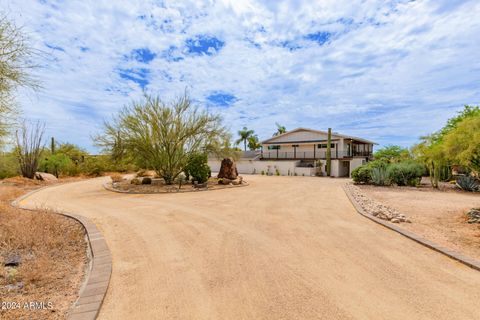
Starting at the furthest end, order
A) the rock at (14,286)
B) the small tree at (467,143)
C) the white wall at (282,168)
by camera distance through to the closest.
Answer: the white wall at (282,168)
the small tree at (467,143)
the rock at (14,286)

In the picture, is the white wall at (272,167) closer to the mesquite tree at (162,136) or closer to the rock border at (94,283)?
the mesquite tree at (162,136)

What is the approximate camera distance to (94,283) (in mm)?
3475

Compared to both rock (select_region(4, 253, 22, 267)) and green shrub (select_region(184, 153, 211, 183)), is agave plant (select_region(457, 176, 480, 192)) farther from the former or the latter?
rock (select_region(4, 253, 22, 267))

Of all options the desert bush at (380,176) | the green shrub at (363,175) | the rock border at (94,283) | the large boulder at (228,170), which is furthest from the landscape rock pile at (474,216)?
the large boulder at (228,170)

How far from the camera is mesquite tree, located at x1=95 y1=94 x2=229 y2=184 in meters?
15.5

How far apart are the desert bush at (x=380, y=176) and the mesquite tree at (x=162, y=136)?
10840 mm

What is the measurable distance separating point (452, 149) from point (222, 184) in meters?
12.4

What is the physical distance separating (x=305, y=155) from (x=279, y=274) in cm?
3152

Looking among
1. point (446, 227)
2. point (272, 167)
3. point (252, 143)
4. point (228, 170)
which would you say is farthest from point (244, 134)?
point (446, 227)

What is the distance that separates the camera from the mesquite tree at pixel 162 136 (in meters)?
15.5

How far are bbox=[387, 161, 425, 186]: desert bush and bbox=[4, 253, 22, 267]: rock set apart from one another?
750 inches

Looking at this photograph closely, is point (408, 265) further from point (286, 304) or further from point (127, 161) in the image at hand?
point (127, 161)

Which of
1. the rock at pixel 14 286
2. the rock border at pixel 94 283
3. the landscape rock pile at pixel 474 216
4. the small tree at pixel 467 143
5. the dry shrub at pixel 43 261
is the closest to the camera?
the rock border at pixel 94 283

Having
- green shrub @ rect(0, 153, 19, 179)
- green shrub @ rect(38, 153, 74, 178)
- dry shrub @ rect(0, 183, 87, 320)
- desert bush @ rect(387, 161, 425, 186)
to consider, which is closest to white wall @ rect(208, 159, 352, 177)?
desert bush @ rect(387, 161, 425, 186)
